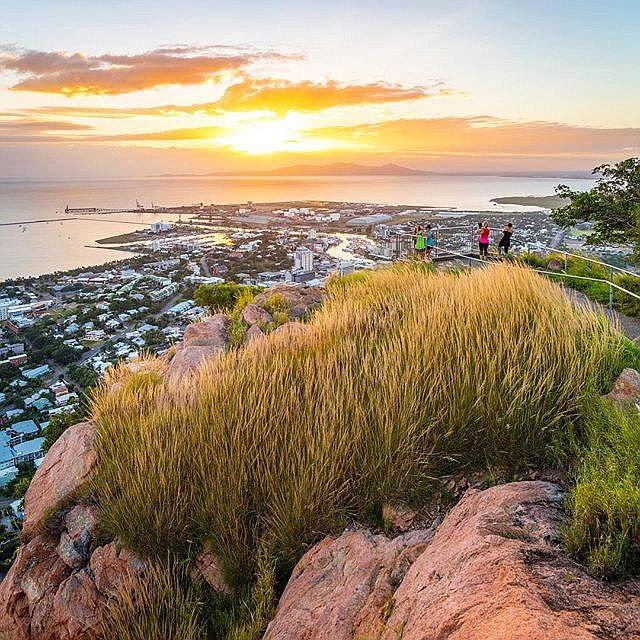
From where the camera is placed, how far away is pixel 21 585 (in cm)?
442

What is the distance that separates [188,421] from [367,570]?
2.46 m

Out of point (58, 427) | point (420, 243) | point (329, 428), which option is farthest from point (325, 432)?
point (420, 243)

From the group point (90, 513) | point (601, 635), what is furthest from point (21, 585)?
point (601, 635)

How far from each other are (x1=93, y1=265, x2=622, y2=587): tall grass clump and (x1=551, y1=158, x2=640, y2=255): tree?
13035mm

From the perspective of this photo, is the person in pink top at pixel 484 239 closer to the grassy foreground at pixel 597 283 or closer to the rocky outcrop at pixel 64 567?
the grassy foreground at pixel 597 283

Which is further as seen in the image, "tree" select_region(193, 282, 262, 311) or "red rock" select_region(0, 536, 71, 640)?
"tree" select_region(193, 282, 262, 311)

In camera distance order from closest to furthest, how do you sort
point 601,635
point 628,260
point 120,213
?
1. point 601,635
2. point 628,260
3. point 120,213

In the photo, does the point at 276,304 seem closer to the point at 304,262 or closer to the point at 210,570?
the point at 210,570

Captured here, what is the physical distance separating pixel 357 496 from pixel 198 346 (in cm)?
480

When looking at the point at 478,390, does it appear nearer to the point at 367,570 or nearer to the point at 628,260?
the point at 367,570

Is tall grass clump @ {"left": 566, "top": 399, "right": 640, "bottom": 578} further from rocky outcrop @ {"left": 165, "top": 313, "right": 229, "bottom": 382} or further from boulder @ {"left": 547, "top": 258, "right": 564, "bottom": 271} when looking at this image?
boulder @ {"left": 547, "top": 258, "right": 564, "bottom": 271}

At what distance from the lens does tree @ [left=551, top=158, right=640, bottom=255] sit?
53.3 feet

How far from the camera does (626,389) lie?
158 inches

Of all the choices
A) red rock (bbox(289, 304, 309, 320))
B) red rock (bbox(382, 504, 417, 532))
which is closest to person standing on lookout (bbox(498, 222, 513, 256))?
red rock (bbox(289, 304, 309, 320))
